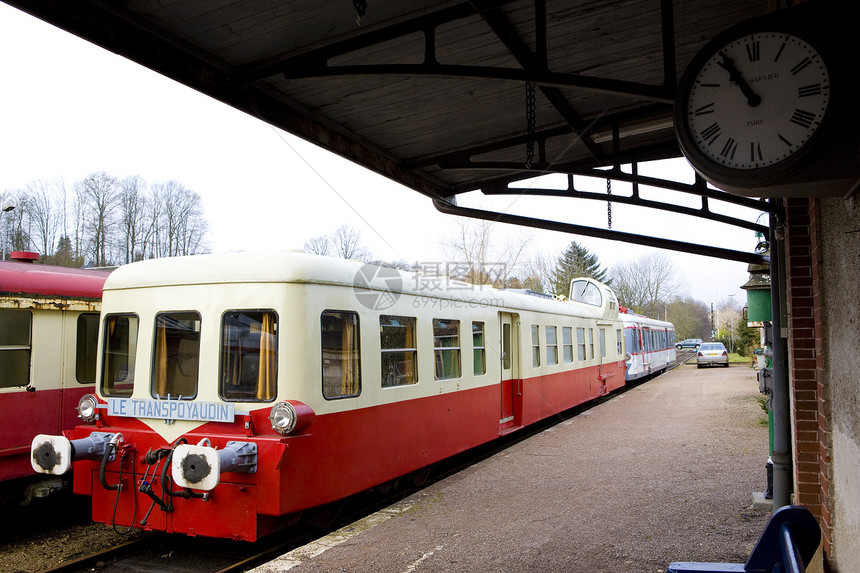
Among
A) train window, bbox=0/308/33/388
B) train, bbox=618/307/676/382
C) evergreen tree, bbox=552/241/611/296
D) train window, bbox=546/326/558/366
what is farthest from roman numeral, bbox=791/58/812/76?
evergreen tree, bbox=552/241/611/296

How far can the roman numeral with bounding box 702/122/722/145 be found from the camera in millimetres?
2926

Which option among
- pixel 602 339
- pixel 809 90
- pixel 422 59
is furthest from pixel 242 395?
pixel 602 339

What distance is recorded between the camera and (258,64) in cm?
520

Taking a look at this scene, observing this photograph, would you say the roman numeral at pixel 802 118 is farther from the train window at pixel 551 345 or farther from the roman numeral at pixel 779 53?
the train window at pixel 551 345

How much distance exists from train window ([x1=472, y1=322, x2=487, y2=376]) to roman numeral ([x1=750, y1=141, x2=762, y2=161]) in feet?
22.5

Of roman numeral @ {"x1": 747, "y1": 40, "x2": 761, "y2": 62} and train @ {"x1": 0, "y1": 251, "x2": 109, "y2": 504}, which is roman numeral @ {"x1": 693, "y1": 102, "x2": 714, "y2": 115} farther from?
train @ {"x1": 0, "y1": 251, "x2": 109, "y2": 504}

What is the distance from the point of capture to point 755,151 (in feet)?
9.11

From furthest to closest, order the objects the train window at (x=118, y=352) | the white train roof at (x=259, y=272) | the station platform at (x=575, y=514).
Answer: the train window at (x=118, y=352) → the white train roof at (x=259, y=272) → the station platform at (x=575, y=514)

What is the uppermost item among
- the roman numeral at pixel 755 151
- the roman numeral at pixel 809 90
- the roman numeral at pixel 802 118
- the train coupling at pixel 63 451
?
the roman numeral at pixel 809 90

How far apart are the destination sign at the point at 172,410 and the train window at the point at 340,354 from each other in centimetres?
95

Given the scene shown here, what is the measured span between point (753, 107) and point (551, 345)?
1082 cm

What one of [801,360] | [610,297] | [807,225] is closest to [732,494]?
[801,360]

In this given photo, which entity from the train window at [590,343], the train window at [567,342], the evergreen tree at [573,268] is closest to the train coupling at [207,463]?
the train window at [567,342]

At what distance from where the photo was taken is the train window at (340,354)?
19.9ft
